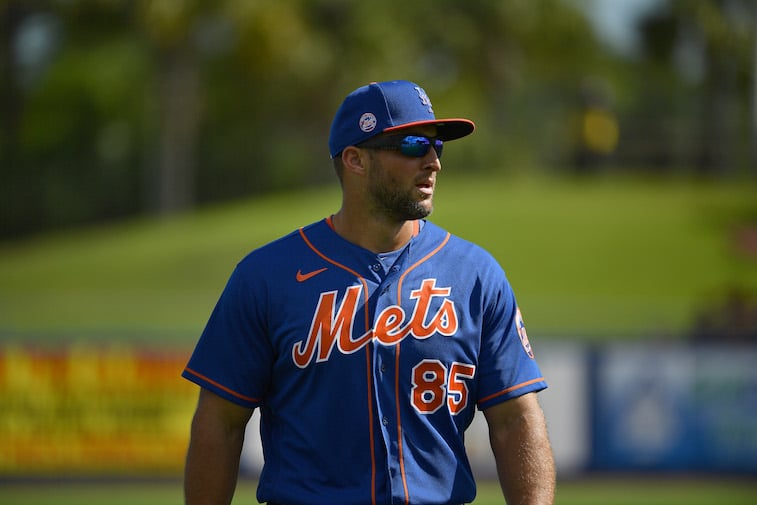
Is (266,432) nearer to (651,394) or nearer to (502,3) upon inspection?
(651,394)

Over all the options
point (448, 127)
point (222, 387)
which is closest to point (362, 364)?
point (222, 387)

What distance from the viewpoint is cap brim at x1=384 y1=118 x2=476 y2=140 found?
327 centimetres

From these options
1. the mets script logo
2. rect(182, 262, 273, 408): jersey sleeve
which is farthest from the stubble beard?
rect(182, 262, 273, 408): jersey sleeve

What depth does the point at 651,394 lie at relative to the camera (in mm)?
10641

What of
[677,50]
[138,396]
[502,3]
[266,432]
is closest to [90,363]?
[138,396]

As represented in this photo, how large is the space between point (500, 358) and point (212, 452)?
0.83 m

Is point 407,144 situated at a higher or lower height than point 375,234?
higher

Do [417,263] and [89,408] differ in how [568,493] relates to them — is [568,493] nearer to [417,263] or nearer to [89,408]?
[89,408]

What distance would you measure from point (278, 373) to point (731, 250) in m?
23.8

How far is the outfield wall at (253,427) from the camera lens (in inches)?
411

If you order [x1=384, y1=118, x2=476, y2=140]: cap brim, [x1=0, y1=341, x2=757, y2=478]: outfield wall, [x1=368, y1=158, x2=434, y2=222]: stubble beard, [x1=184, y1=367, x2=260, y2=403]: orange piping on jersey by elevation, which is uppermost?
[x1=384, y1=118, x2=476, y2=140]: cap brim

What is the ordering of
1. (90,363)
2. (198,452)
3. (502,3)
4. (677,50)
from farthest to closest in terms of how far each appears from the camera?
(677,50) → (502,3) → (90,363) → (198,452)

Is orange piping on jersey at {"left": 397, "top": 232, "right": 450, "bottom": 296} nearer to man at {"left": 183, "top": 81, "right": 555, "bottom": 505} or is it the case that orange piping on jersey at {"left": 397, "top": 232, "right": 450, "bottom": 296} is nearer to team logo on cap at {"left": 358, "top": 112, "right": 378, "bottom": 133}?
man at {"left": 183, "top": 81, "right": 555, "bottom": 505}

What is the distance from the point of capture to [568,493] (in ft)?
34.9
